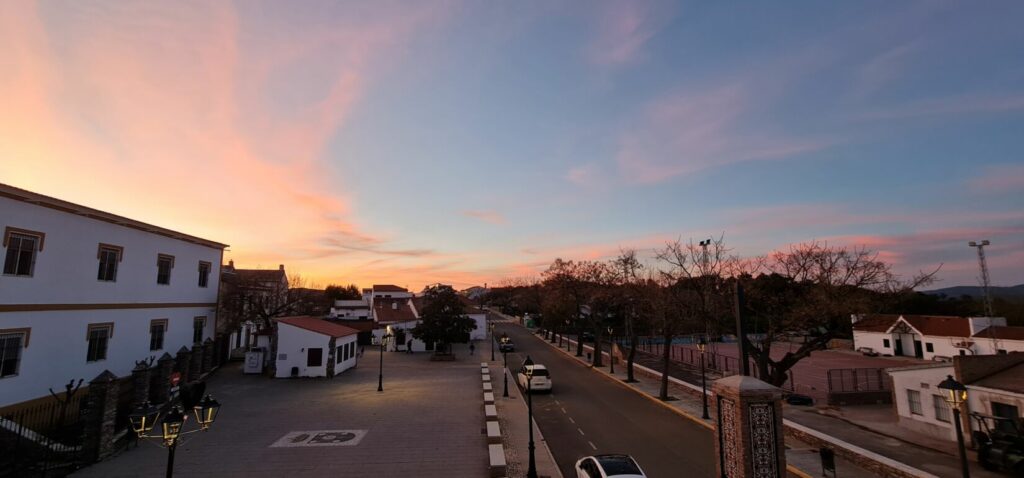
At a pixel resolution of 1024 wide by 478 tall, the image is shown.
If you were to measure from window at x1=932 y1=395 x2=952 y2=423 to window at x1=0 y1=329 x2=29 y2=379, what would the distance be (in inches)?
1521

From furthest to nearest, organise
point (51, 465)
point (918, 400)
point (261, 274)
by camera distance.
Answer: point (261, 274) < point (918, 400) < point (51, 465)

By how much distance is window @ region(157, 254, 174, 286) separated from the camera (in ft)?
96.2

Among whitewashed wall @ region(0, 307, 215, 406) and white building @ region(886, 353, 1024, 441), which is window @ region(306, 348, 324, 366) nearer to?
whitewashed wall @ region(0, 307, 215, 406)

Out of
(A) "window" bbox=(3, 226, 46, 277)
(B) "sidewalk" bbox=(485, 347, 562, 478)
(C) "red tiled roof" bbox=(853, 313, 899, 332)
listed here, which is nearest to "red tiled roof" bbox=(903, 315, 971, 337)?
(C) "red tiled roof" bbox=(853, 313, 899, 332)

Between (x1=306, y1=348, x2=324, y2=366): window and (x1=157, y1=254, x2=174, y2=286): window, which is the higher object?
(x1=157, y1=254, x2=174, y2=286): window

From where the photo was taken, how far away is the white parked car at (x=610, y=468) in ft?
40.0

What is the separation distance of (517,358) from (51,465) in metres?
34.7

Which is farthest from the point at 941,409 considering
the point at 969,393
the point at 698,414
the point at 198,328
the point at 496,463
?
the point at 198,328

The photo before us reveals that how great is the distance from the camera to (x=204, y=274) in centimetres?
3503

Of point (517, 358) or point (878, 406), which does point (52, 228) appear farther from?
point (878, 406)

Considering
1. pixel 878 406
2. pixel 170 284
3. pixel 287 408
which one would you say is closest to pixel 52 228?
pixel 170 284

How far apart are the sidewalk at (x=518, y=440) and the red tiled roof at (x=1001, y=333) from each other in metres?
44.0

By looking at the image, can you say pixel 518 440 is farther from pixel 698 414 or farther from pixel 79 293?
pixel 79 293

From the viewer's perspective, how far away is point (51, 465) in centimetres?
1505
